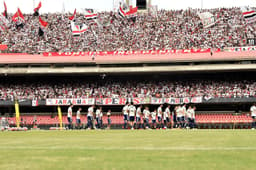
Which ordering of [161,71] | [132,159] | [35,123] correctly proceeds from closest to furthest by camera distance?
[132,159] → [35,123] → [161,71]

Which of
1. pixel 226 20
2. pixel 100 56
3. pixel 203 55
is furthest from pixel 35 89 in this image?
pixel 226 20

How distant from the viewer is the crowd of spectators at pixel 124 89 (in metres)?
45.8

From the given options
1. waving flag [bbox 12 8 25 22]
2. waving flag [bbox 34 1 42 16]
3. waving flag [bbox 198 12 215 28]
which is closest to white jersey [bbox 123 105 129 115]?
waving flag [bbox 198 12 215 28]

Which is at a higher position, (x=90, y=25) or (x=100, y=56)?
(x=90, y=25)

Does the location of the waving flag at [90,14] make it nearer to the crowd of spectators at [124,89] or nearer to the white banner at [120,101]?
the crowd of spectators at [124,89]

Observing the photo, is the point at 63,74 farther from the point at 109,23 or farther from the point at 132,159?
the point at 132,159

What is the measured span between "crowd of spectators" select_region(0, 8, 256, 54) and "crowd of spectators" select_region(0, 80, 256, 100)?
15.5 ft

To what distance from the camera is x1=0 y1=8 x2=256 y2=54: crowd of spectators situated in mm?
→ 50656

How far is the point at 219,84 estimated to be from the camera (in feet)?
154

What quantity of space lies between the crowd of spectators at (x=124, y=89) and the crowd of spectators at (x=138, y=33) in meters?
4.71

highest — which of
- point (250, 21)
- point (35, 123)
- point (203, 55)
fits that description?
point (250, 21)

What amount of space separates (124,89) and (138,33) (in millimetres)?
8703

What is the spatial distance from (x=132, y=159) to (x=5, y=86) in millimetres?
45125

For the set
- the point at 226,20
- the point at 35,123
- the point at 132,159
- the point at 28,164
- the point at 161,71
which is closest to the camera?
the point at 28,164
